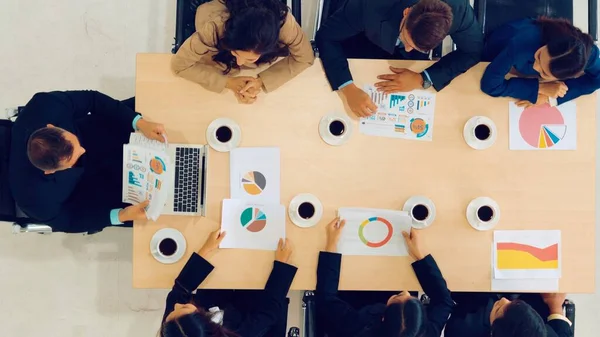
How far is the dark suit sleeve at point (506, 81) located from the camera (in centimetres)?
158

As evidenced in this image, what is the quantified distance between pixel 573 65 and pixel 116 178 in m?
1.58

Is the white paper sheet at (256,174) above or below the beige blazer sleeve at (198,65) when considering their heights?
below

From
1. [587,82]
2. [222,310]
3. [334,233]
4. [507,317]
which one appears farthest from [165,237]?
[587,82]

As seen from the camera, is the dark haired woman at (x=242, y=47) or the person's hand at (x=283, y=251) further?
the person's hand at (x=283, y=251)

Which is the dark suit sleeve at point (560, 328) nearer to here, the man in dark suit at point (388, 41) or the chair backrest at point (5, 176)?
the man in dark suit at point (388, 41)

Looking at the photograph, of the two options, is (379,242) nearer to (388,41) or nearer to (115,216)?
(388,41)

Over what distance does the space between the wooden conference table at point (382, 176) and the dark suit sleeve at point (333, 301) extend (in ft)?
0.13

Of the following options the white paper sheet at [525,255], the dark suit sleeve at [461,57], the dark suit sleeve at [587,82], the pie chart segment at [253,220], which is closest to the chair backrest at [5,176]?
the pie chart segment at [253,220]

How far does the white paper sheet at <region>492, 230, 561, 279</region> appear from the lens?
5.25 ft

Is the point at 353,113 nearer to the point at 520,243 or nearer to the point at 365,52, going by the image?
the point at 365,52

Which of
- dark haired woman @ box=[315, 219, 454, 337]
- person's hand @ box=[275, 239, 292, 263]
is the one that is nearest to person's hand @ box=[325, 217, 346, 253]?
dark haired woman @ box=[315, 219, 454, 337]

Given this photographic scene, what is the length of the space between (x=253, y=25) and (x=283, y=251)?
0.71 meters

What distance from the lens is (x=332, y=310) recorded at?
160 cm

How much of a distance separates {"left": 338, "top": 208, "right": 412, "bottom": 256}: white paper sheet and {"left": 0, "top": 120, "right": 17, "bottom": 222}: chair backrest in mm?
1107
